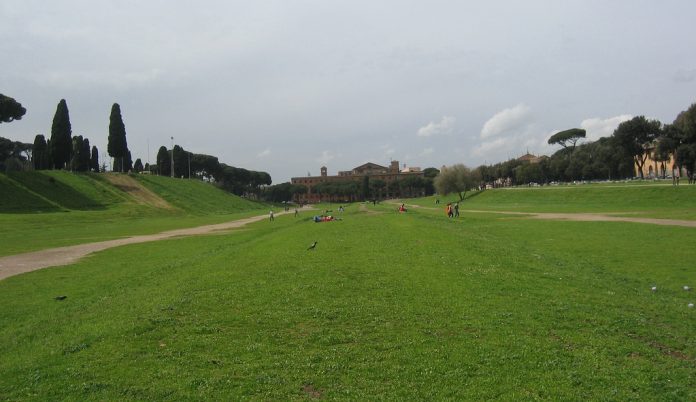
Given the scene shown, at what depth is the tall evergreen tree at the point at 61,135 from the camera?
7331cm

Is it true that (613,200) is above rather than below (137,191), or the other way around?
below

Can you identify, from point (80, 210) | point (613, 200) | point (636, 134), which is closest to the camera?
point (80, 210)

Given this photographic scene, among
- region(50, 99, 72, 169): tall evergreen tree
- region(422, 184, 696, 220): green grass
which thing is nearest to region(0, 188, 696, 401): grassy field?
region(422, 184, 696, 220): green grass

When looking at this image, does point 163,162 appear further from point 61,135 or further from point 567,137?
point 567,137

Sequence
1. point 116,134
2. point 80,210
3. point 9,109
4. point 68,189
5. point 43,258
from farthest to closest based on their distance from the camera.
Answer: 1. point 116,134
2. point 9,109
3. point 68,189
4. point 80,210
5. point 43,258

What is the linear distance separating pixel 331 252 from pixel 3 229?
3559 cm

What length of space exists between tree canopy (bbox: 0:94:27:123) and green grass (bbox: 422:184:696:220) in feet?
221

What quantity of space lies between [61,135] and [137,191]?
46.2 feet

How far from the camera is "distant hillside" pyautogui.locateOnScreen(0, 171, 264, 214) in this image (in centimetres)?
5897

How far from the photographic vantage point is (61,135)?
74.9m

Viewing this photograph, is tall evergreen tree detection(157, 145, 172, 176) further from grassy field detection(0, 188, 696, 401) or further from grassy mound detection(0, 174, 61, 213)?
grassy field detection(0, 188, 696, 401)

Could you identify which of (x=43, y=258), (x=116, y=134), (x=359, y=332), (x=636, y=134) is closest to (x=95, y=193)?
(x=116, y=134)

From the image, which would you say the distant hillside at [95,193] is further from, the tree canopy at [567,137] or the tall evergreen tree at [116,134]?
the tree canopy at [567,137]

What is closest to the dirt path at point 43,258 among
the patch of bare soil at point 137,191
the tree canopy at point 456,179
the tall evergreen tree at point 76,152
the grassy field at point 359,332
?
the grassy field at point 359,332
